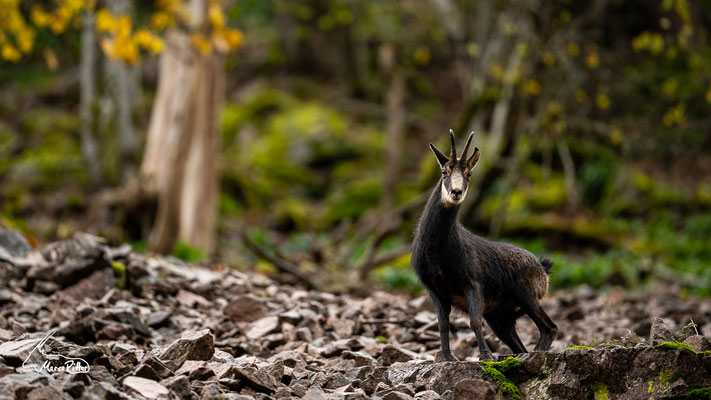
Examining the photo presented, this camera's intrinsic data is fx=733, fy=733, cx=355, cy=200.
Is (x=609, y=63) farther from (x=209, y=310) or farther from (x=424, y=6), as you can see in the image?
(x=209, y=310)

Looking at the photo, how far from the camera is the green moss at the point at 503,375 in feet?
14.5

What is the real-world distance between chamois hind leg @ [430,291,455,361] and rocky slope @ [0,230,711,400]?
18cm

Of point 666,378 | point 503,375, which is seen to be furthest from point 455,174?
point 666,378

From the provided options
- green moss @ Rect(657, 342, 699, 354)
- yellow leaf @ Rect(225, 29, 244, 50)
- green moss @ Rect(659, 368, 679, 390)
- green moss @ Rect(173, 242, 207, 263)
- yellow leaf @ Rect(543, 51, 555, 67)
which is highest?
yellow leaf @ Rect(543, 51, 555, 67)

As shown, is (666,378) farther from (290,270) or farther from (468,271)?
(290,270)

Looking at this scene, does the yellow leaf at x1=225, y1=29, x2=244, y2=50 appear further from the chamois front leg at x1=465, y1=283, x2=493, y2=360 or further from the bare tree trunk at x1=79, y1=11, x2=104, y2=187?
the bare tree trunk at x1=79, y1=11, x2=104, y2=187

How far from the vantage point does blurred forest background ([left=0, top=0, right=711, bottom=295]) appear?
39.7ft

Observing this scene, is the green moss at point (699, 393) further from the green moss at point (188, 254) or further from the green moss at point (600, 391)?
the green moss at point (188, 254)

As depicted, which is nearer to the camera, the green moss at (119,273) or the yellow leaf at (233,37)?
the green moss at (119,273)

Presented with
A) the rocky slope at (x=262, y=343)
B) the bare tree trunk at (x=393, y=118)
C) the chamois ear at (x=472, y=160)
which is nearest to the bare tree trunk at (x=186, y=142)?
the rocky slope at (x=262, y=343)

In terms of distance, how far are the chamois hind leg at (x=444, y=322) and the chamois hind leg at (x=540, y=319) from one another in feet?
1.84

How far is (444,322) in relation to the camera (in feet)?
16.7

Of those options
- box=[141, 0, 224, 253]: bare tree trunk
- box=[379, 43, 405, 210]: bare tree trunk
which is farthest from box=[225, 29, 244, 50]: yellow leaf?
box=[379, 43, 405, 210]: bare tree trunk

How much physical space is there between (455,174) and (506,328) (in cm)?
137
